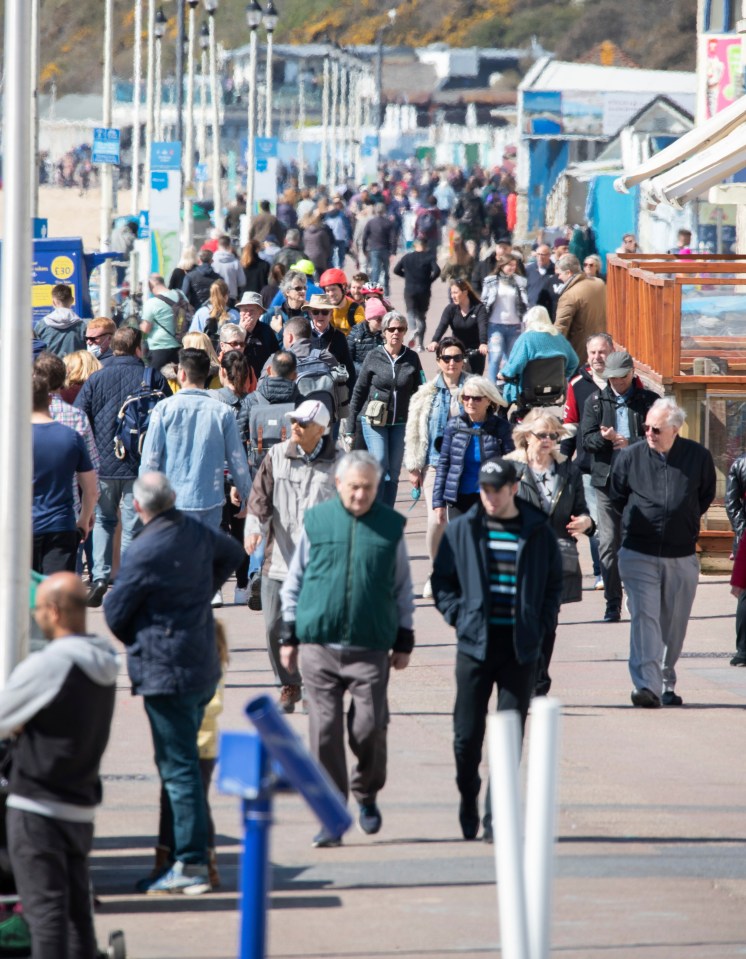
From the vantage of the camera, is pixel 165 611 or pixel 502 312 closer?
pixel 165 611

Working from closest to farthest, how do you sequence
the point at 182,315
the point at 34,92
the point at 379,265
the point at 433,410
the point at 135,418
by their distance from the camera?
the point at 135,418
the point at 433,410
the point at 34,92
the point at 182,315
the point at 379,265

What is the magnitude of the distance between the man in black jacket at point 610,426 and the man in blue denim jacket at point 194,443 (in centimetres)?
255

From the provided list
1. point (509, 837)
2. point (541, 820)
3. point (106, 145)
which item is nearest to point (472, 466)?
point (541, 820)

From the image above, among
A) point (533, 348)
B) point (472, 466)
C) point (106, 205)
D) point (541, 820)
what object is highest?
point (106, 205)

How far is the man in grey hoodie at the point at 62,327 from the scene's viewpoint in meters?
15.3

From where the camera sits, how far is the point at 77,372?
13.0 meters

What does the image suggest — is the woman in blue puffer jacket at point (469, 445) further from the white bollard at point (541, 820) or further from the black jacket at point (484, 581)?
the white bollard at point (541, 820)

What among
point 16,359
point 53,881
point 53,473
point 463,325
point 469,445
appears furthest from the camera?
point 463,325

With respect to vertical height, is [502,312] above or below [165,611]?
above

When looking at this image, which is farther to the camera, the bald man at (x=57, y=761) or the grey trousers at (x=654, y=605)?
the grey trousers at (x=654, y=605)

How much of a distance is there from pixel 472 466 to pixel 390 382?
309 centimetres

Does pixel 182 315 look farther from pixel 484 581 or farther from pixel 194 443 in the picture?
pixel 484 581

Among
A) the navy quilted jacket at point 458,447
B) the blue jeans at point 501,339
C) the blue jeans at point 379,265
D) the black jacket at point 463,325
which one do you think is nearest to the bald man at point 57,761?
the navy quilted jacket at point 458,447

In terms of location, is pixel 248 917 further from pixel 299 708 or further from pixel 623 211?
pixel 623 211
